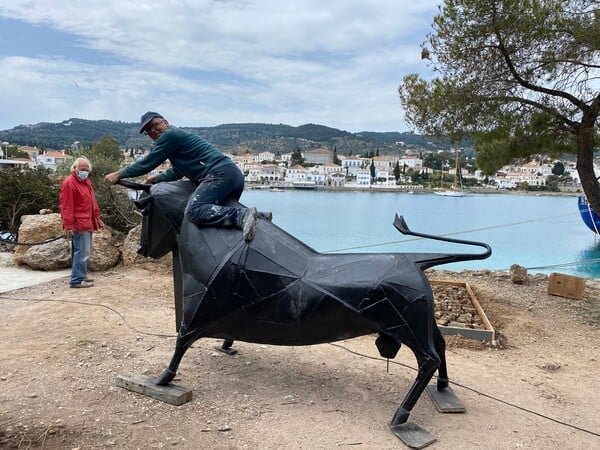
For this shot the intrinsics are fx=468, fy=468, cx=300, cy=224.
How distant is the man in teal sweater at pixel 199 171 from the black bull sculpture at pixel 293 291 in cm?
10

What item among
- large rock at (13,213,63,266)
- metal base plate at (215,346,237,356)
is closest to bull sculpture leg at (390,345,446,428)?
metal base plate at (215,346,237,356)

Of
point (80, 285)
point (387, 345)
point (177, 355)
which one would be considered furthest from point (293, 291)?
point (80, 285)

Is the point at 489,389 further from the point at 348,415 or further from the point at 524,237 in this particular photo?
the point at 524,237

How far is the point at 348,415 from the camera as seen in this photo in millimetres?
3428

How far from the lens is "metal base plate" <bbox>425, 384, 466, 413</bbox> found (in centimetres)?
353

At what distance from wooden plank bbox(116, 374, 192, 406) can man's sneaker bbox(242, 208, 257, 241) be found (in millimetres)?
1293

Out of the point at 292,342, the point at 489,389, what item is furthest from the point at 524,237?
the point at 292,342

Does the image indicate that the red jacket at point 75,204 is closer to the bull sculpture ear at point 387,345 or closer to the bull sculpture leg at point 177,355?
the bull sculpture leg at point 177,355

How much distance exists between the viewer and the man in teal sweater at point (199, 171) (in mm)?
3449

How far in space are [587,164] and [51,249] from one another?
28.6 ft

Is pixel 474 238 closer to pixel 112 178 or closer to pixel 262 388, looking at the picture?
pixel 262 388

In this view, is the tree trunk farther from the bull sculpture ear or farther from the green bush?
the green bush

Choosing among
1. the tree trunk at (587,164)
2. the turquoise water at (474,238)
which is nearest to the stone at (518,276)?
the tree trunk at (587,164)

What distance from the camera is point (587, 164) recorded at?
706 centimetres
